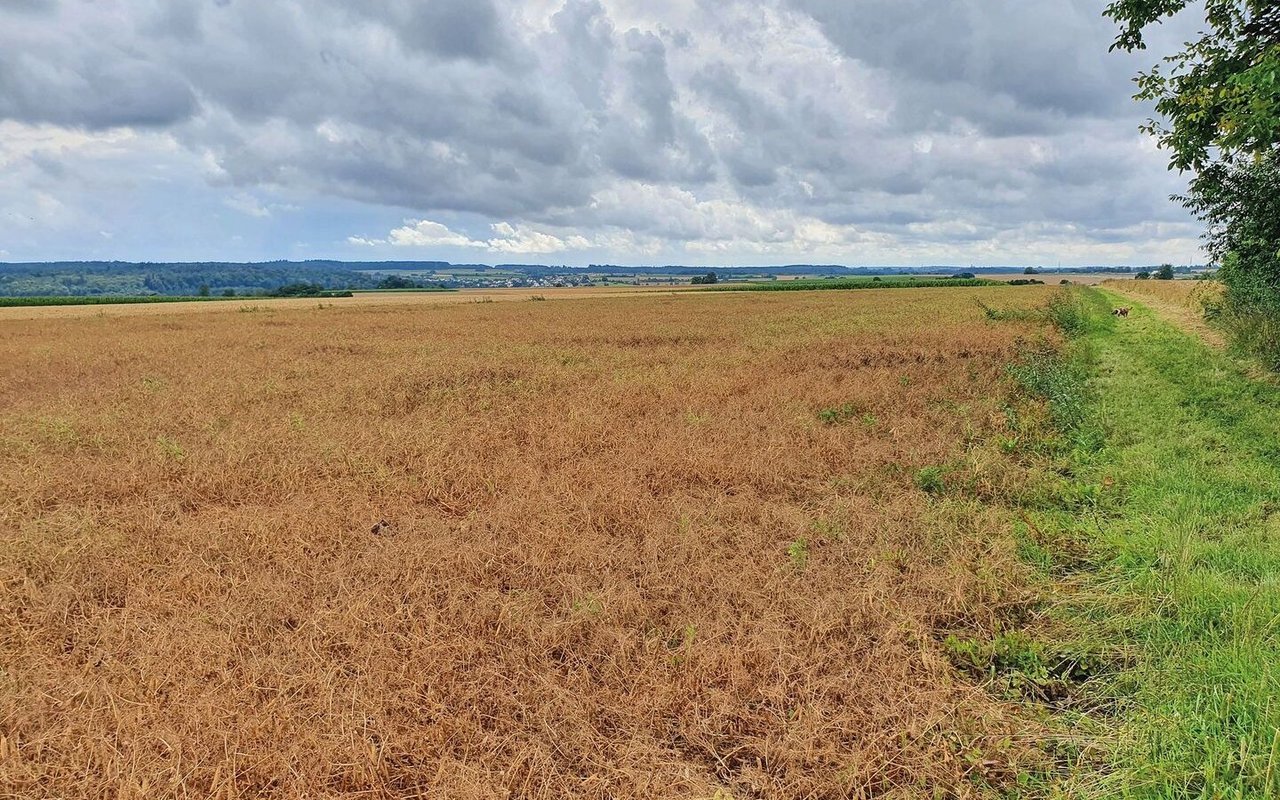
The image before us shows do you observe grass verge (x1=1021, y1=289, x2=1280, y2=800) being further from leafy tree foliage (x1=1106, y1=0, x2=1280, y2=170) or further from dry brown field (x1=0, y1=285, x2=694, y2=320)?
dry brown field (x1=0, y1=285, x2=694, y2=320)

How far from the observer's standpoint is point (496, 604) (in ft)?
16.6

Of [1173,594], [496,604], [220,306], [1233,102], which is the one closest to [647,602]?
[496,604]

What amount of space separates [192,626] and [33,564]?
2.35m

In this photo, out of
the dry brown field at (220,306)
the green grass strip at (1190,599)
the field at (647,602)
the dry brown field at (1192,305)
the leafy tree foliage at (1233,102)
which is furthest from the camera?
the dry brown field at (220,306)

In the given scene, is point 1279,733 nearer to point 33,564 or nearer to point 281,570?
point 281,570

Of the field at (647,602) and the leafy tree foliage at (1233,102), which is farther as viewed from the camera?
the leafy tree foliage at (1233,102)

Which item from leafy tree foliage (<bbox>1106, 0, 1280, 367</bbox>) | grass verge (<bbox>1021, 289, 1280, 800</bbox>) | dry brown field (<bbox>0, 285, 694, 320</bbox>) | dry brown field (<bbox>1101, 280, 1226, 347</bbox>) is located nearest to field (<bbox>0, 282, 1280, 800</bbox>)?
grass verge (<bbox>1021, 289, 1280, 800</bbox>)

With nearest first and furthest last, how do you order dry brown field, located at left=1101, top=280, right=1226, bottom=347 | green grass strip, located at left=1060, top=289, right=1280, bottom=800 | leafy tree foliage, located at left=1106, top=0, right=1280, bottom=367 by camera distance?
green grass strip, located at left=1060, top=289, right=1280, bottom=800, leafy tree foliage, located at left=1106, top=0, right=1280, bottom=367, dry brown field, located at left=1101, top=280, right=1226, bottom=347

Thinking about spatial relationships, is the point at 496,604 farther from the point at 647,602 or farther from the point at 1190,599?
the point at 1190,599

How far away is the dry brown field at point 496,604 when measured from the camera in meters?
3.50

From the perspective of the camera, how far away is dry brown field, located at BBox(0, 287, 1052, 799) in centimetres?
350

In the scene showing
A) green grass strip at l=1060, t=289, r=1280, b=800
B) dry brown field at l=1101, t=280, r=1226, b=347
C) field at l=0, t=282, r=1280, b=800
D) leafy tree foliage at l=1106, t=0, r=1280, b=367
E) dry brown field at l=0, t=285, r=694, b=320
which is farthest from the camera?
dry brown field at l=0, t=285, r=694, b=320

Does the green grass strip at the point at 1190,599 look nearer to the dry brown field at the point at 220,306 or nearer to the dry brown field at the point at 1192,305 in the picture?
the dry brown field at the point at 1192,305

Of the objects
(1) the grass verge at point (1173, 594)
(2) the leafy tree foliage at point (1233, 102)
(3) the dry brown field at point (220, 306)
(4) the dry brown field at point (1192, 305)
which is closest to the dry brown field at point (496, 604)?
(1) the grass verge at point (1173, 594)
